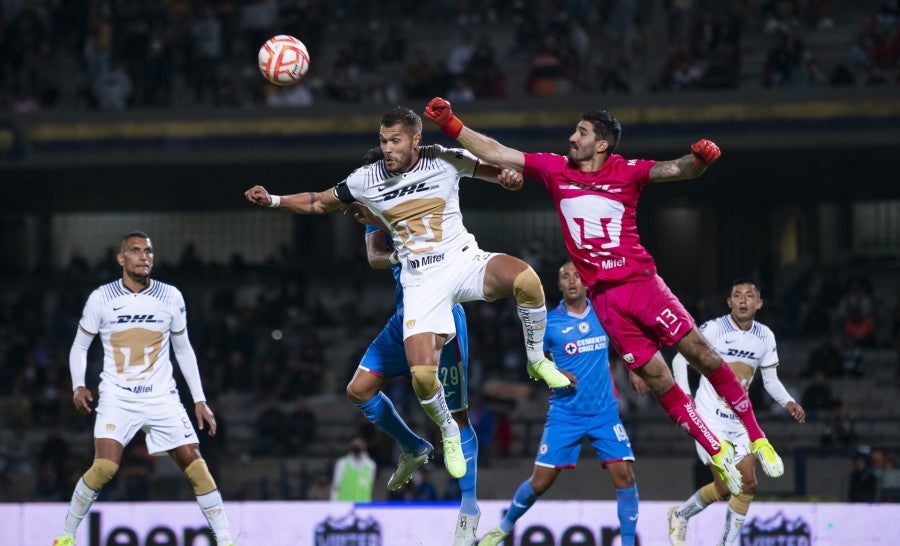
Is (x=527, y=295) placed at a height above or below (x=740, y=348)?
above

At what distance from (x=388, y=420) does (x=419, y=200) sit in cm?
174

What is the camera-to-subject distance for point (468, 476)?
30.4 feet

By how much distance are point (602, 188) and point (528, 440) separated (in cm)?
886

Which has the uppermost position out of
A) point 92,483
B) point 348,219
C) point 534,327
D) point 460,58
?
point 460,58

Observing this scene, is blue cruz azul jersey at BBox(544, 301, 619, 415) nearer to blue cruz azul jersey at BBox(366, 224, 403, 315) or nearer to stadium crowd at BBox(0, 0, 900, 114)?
blue cruz azul jersey at BBox(366, 224, 403, 315)

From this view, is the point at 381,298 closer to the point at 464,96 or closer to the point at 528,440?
the point at 464,96

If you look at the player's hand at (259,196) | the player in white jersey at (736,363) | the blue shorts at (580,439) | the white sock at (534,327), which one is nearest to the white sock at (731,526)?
the player in white jersey at (736,363)

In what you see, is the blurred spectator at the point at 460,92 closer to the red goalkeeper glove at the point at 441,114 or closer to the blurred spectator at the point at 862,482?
the blurred spectator at the point at 862,482

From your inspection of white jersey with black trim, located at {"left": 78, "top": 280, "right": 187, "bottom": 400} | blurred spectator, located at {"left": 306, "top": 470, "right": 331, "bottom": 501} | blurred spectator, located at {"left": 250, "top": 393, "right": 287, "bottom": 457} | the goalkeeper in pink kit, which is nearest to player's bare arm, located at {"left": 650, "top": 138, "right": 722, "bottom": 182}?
the goalkeeper in pink kit

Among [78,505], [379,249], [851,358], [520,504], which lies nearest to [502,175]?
[379,249]

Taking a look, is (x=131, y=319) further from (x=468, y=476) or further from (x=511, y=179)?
(x=511, y=179)

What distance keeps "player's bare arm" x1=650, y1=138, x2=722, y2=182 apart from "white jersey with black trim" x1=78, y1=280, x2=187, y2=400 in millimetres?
4154

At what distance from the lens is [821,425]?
16.5 meters

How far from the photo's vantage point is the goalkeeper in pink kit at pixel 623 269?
8703 mm
